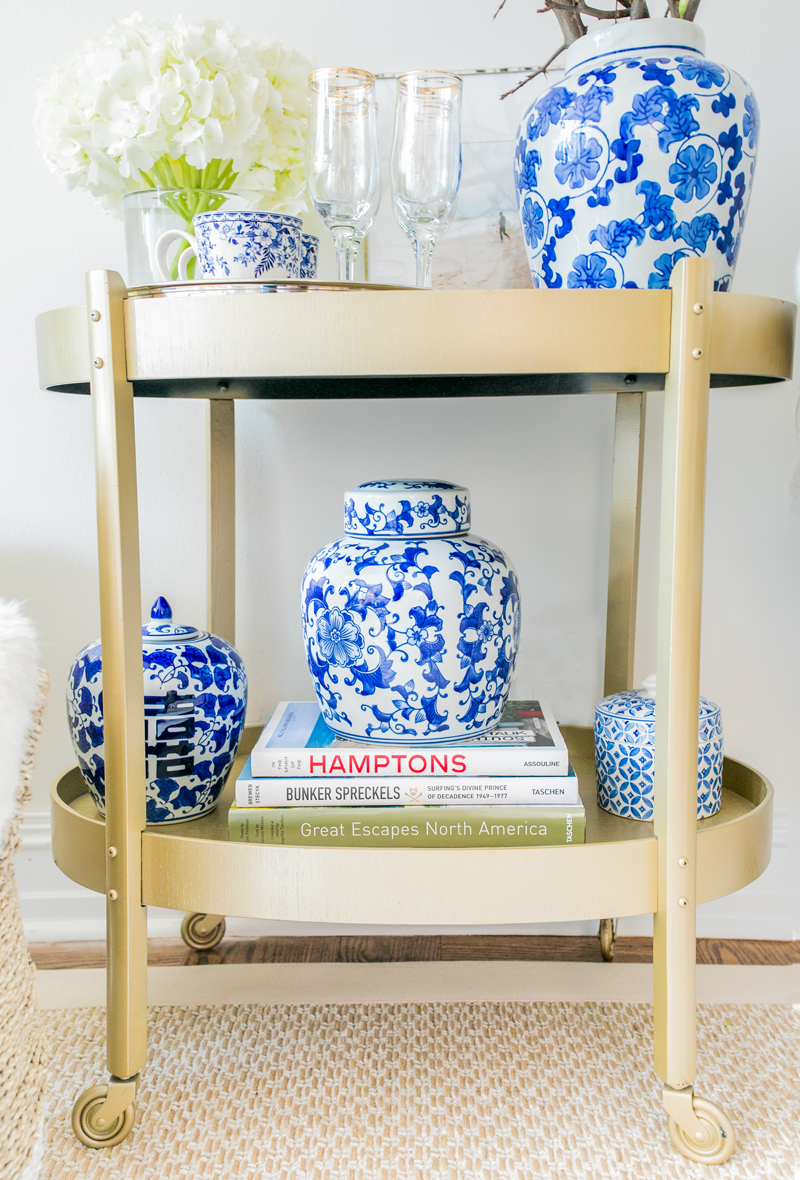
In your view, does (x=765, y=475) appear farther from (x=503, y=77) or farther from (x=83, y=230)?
(x=83, y=230)

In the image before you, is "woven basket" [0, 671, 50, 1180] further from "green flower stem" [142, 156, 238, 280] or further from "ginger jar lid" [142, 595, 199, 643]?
"green flower stem" [142, 156, 238, 280]

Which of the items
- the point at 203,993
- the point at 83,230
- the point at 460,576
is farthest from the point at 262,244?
the point at 203,993

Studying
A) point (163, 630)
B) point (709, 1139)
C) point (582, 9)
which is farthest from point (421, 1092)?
point (582, 9)

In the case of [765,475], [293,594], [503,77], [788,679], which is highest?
[503,77]

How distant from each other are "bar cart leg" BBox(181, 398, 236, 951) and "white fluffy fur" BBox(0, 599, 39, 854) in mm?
424

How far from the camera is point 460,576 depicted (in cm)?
81

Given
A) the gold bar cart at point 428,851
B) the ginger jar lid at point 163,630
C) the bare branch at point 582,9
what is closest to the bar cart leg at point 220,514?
the ginger jar lid at point 163,630

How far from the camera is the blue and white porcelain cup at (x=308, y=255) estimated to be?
2.67 feet

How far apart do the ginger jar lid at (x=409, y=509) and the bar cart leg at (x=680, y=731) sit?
0.21 metres

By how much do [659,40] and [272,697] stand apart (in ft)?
2.89

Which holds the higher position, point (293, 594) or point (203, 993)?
point (293, 594)

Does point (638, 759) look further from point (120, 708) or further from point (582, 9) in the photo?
point (582, 9)

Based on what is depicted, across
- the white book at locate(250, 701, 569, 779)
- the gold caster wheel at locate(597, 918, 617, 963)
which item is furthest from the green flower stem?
the gold caster wheel at locate(597, 918, 617, 963)

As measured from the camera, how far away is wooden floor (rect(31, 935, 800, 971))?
3.69 ft
